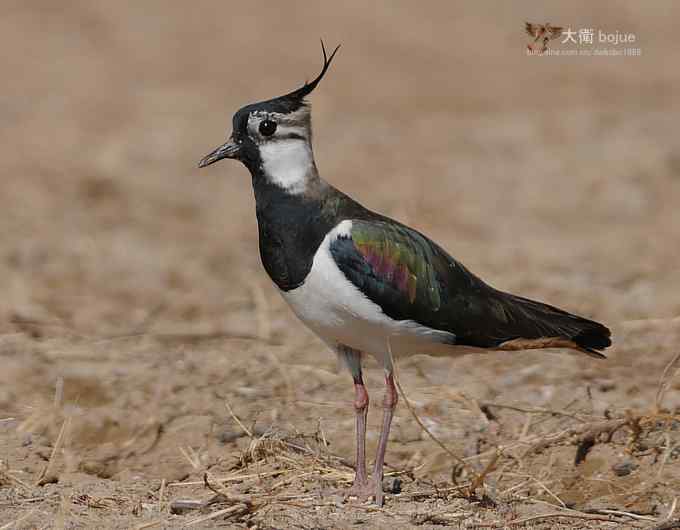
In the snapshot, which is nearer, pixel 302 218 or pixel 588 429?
pixel 302 218

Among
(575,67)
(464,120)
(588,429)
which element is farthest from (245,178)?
(588,429)

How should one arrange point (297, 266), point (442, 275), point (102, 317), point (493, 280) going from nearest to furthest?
point (297, 266), point (442, 275), point (102, 317), point (493, 280)

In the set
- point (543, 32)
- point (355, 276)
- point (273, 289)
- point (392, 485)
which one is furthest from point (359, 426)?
point (273, 289)

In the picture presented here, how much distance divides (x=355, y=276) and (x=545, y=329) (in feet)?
3.35

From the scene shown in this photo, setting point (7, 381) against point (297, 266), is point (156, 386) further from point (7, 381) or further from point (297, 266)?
point (297, 266)

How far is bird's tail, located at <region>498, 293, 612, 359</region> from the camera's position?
5.32m

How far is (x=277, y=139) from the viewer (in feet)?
16.7

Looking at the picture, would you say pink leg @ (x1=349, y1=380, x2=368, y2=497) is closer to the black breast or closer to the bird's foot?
the bird's foot

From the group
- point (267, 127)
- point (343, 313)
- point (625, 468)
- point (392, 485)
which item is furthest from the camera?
point (625, 468)

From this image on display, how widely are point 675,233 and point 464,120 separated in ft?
10.1

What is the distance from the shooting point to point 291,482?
522cm

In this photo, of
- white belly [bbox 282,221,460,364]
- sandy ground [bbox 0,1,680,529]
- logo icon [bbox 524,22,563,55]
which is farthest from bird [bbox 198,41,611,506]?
logo icon [bbox 524,22,563,55]

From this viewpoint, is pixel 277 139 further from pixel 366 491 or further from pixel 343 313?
pixel 366 491

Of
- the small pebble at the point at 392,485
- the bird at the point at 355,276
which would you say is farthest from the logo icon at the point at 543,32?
the small pebble at the point at 392,485
